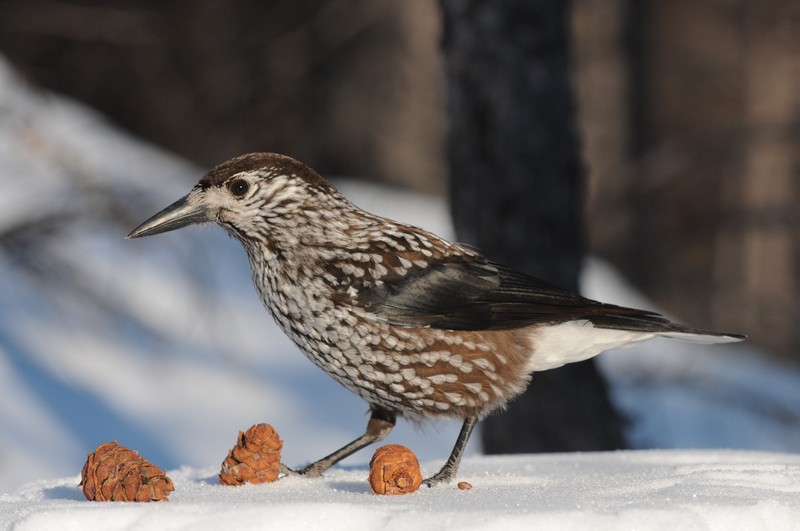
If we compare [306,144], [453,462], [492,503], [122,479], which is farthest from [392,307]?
[306,144]

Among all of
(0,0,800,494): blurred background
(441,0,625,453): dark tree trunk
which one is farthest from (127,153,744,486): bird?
(0,0,800,494): blurred background

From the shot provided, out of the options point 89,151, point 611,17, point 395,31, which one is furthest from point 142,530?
point 611,17

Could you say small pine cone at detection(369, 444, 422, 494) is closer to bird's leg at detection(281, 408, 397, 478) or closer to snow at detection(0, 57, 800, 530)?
bird's leg at detection(281, 408, 397, 478)

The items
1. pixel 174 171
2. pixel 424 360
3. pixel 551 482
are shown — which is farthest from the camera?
pixel 174 171

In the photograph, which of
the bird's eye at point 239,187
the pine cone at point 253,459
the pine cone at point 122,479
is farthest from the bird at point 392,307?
the pine cone at point 122,479

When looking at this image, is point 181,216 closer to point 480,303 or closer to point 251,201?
point 251,201

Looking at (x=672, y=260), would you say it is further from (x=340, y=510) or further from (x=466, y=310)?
(x=340, y=510)

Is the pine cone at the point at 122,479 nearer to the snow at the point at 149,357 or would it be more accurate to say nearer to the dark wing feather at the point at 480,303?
the dark wing feather at the point at 480,303
